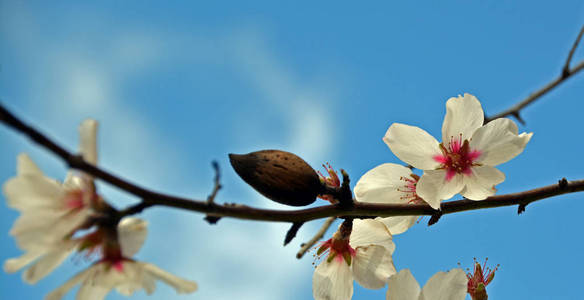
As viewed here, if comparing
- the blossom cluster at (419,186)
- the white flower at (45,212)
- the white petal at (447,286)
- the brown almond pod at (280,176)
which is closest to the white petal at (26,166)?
the white flower at (45,212)

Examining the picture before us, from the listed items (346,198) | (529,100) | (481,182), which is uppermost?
(529,100)

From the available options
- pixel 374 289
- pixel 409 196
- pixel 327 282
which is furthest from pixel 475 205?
pixel 327 282

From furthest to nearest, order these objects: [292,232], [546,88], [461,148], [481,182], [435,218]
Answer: [546,88] → [461,148] → [481,182] → [435,218] → [292,232]

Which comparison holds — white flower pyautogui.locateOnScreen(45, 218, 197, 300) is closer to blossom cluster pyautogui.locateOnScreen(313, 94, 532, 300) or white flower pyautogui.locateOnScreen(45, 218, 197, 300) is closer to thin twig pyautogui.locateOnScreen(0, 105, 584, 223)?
thin twig pyautogui.locateOnScreen(0, 105, 584, 223)

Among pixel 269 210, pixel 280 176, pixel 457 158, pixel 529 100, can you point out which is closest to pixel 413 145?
pixel 457 158

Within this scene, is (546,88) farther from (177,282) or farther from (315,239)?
(177,282)

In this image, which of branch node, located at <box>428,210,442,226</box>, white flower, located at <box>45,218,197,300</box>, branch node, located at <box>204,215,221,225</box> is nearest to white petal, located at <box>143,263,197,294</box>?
white flower, located at <box>45,218,197,300</box>
